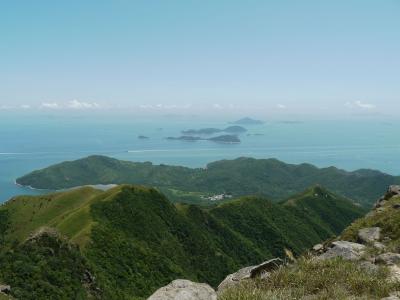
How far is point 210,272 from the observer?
9831cm

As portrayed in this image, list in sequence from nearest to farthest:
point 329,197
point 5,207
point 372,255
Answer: point 372,255 < point 5,207 < point 329,197

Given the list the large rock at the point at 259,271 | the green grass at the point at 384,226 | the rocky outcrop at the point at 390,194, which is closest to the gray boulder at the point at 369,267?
the large rock at the point at 259,271

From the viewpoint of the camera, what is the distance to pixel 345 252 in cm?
1422

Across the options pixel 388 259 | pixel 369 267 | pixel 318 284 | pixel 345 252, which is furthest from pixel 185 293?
pixel 345 252

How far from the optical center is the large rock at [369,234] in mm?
18047

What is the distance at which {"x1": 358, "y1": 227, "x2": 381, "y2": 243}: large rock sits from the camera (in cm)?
1805

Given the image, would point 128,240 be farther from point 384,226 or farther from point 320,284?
point 320,284

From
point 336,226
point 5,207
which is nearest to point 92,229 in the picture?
point 5,207

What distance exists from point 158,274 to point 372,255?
70.3 metres

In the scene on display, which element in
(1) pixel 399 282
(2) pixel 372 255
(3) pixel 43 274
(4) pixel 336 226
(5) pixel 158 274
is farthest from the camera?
(4) pixel 336 226

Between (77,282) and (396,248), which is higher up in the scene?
(396,248)

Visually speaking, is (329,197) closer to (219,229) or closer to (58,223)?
(219,229)

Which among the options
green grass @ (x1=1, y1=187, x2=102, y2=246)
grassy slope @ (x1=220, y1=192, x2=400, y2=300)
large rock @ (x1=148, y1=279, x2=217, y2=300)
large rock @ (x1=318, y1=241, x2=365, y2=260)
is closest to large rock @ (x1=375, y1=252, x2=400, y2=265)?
large rock @ (x1=318, y1=241, x2=365, y2=260)

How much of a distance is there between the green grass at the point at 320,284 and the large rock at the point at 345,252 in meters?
2.60
